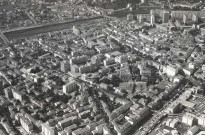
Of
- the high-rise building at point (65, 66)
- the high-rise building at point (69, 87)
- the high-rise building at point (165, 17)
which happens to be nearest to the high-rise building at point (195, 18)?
the high-rise building at point (165, 17)

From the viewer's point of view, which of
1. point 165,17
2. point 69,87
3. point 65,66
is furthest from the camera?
point 165,17

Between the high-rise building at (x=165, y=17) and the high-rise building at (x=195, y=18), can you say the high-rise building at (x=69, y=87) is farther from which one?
the high-rise building at (x=195, y=18)

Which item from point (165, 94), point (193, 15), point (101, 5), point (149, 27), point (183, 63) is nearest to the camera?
point (165, 94)

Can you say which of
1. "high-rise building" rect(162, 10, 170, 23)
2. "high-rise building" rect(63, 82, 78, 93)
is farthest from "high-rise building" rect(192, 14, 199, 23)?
"high-rise building" rect(63, 82, 78, 93)

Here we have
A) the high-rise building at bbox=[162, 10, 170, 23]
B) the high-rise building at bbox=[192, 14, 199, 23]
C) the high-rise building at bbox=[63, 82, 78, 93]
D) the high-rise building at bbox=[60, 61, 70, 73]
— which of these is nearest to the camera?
the high-rise building at bbox=[63, 82, 78, 93]

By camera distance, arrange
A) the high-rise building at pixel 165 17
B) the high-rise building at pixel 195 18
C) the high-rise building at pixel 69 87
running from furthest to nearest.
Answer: the high-rise building at pixel 165 17 → the high-rise building at pixel 195 18 → the high-rise building at pixel 69 87

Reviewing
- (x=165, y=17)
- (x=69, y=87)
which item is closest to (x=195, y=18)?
(x=165, y=17)

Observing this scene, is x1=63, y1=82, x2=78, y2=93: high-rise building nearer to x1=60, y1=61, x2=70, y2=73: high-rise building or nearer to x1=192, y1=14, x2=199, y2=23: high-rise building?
x1=60, y1=61, x2=70, y2=73: high-rise building

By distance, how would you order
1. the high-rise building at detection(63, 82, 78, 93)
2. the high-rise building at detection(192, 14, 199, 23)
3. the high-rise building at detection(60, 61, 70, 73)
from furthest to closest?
1. the high-rise building at detection(192, 14, 199, 23)
2. the high-rise building at detection(60, 61, 70, 73)
3. the high-rise building at detection(63, 82, 78, 93)

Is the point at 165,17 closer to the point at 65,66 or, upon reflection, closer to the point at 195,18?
the point at 195,18

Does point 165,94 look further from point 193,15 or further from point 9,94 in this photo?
point 193,15

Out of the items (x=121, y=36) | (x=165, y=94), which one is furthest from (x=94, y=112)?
(x=121, y=36)
